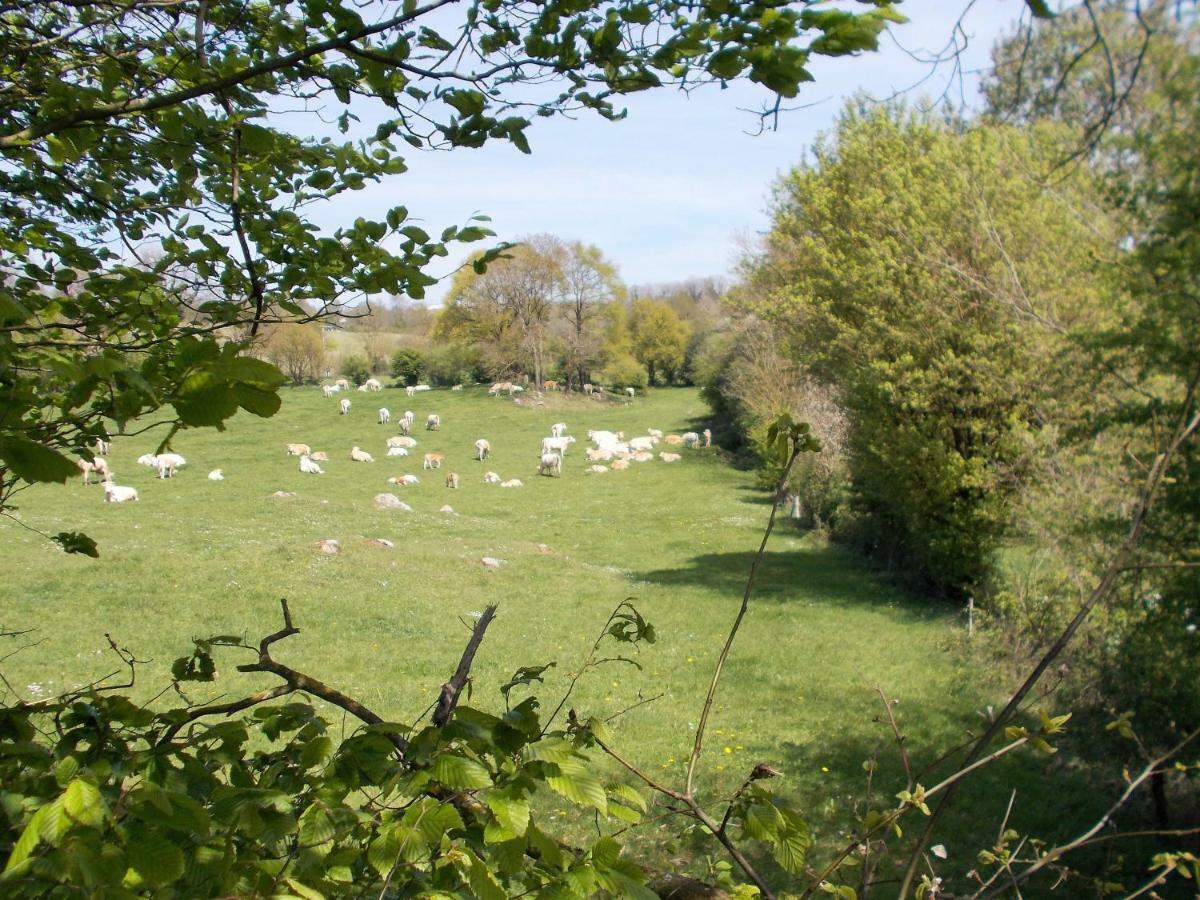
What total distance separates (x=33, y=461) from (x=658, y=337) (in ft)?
244

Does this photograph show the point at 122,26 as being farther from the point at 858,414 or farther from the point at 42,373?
the point at 858,414

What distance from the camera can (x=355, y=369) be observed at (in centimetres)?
6444

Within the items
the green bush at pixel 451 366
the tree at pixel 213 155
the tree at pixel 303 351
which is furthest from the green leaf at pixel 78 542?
the green bush at pixel 451 366

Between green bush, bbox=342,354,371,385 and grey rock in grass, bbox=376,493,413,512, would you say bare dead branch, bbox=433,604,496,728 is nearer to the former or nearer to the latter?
grey rock in grass, bbox=376,493,413,512

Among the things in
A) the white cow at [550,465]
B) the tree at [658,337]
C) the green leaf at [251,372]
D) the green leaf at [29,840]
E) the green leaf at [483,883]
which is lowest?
the white cow at [550,465]

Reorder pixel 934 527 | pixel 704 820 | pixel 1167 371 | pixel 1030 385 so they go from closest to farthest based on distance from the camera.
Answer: pixel 704 820
pixel 1167 371
pixel 1030 385
pixel 934 527

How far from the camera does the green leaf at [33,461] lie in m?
1.33

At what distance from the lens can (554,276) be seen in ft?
183

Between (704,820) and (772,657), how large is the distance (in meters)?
13.6

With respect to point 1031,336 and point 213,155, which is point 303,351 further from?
point 213,155

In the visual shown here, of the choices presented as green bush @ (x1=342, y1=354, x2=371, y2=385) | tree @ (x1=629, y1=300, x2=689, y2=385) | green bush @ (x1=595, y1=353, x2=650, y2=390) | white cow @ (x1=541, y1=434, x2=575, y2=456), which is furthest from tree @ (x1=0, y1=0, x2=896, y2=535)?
tree @ (x1=629, y1=300, x2=689, y2=385)

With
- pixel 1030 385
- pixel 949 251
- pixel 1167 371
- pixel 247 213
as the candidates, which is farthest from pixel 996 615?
pixel 247 213

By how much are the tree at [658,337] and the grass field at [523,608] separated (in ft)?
149

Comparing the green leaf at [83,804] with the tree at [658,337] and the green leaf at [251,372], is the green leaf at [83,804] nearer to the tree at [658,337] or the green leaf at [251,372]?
the green leaf at [251,372]
